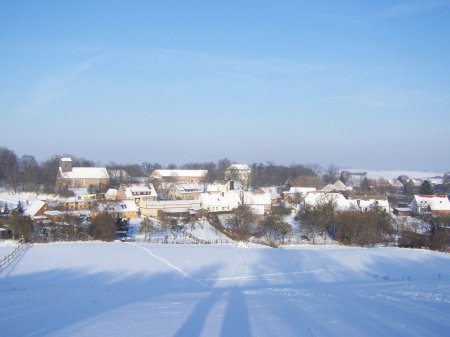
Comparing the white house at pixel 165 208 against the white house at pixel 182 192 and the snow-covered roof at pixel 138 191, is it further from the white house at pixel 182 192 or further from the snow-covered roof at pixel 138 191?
the white house at pixel 182 192

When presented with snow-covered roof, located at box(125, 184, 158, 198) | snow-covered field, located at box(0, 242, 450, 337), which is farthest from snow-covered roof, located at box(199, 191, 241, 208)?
snow-covered field, located at box(0, 242, 450, 337)

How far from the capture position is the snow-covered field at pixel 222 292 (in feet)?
30.8

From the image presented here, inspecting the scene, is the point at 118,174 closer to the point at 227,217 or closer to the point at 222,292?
the point at 227,217

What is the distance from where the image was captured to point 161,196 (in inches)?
2660

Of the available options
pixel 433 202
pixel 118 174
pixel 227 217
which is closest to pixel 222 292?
pixel 227 217

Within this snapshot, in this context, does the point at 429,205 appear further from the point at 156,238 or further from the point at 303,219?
the point at 156,238

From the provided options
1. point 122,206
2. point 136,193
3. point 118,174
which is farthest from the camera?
point 118,174

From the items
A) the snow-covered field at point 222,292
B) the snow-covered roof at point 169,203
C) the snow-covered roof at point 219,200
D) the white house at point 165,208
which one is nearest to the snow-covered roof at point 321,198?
the snow-covered roof at point 219,200

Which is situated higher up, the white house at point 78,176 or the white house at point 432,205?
the white house at point 78,176

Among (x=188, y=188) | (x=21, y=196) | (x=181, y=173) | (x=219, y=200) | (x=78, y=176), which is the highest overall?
(x=181, y=173)

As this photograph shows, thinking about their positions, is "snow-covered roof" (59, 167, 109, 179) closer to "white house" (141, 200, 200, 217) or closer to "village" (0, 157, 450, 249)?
"village" (0, 157, 450, 249)

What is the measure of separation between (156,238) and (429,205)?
32146mm

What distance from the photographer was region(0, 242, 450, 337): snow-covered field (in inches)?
370

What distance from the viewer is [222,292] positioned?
14.8m
